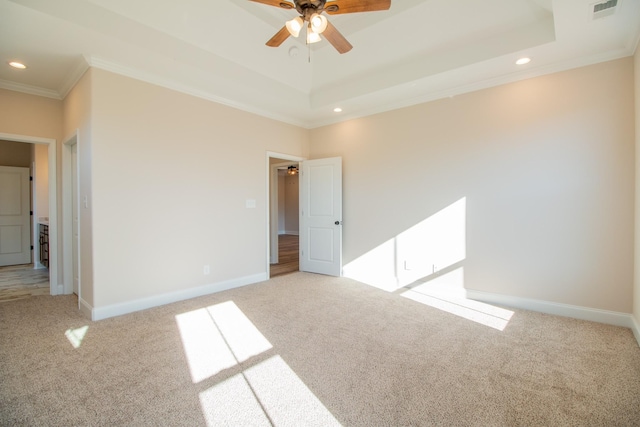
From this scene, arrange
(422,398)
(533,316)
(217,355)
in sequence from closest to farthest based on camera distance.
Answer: (422,398) → (217,355) → (533,316)

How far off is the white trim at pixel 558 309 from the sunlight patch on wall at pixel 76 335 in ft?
13.9

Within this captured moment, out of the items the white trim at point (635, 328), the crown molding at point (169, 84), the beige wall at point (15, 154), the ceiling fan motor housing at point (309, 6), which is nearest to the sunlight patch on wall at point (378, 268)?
the white trim at point (635, 328)

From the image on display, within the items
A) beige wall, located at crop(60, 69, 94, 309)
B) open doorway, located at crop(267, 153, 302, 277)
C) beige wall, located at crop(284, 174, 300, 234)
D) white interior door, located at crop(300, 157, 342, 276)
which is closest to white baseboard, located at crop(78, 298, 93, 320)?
beige wall, located at crop(60, 69, 94, 309)

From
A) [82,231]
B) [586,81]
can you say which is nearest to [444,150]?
[586,81]

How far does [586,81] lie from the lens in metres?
3.03

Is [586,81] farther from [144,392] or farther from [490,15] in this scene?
[144,392]

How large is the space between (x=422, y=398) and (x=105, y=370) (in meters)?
2.25

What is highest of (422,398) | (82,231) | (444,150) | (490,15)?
(490,15)

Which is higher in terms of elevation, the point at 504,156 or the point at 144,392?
the point at 504,156

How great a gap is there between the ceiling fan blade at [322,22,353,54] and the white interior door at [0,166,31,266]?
7.08m

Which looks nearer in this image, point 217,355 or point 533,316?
point 217,355

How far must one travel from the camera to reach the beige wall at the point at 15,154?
19.0ft

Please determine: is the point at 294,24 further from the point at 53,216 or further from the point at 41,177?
the point at 41,177

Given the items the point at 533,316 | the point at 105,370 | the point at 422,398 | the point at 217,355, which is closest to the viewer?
the point at 422,398
